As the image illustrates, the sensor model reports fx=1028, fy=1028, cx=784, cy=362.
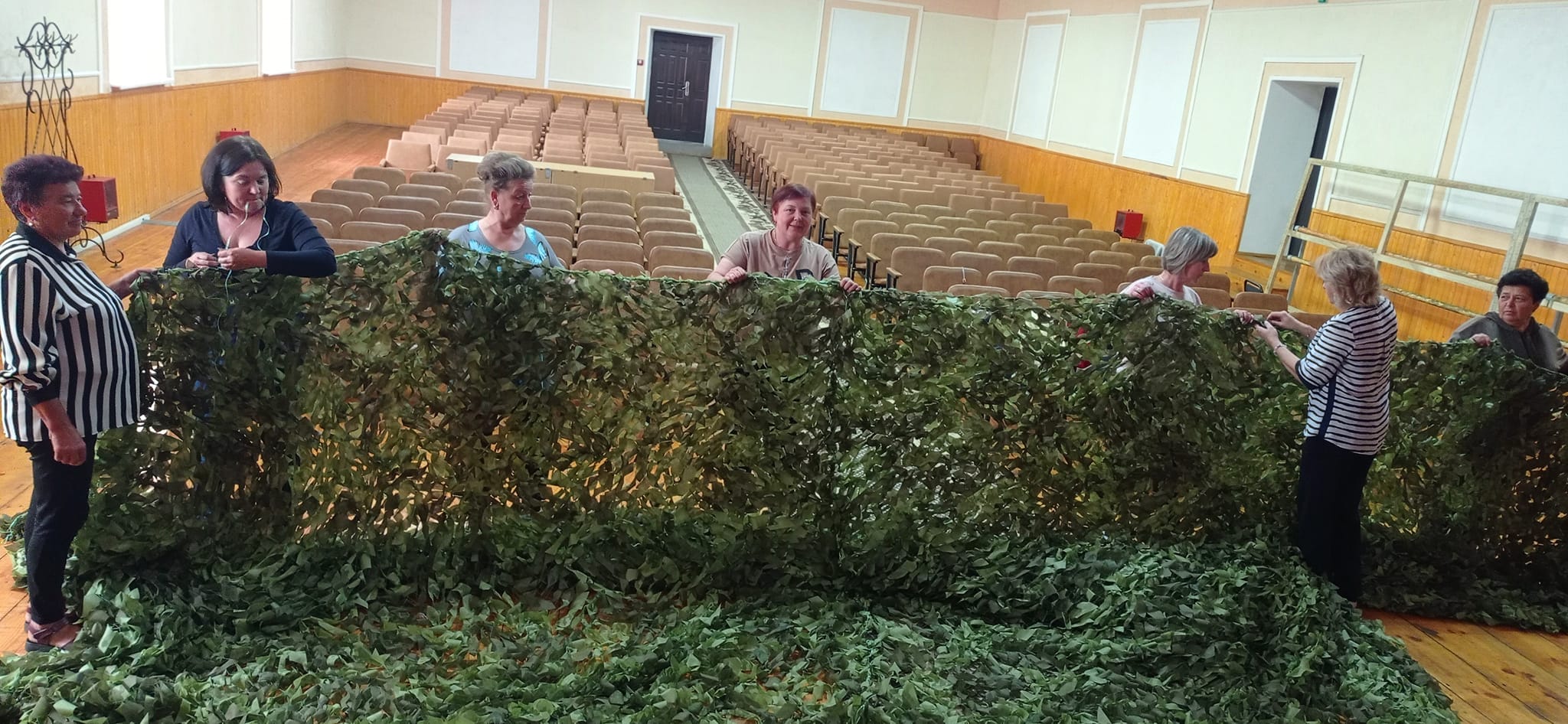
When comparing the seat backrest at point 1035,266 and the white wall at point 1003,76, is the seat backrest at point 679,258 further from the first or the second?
the white wall at point 1003,76

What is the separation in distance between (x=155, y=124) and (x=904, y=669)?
10.3 m

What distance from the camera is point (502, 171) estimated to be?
149 inches

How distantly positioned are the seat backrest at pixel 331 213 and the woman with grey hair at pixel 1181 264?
5.02 metres

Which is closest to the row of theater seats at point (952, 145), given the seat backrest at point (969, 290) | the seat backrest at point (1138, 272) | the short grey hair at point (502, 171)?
the seat backrest at point (1138, 272)

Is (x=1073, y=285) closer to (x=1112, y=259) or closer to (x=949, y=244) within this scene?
(x=949, y=244)

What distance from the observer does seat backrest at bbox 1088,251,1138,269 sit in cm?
845

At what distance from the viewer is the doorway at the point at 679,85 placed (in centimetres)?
2045

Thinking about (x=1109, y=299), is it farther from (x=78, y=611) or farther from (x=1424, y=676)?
(x=78, y=611)

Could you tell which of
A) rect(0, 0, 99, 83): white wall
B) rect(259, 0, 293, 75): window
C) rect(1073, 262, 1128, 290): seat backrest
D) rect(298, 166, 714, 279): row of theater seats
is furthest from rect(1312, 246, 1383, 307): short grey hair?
rect(259, 0, 293, 75): window

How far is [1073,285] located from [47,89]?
7.80 m

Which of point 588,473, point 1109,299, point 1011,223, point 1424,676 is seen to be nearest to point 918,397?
point 1109,299

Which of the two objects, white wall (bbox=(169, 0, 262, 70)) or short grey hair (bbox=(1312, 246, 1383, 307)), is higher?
white wall (bbox=(169, 0, 262, 70))

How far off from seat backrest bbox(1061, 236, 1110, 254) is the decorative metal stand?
7602 millimetres

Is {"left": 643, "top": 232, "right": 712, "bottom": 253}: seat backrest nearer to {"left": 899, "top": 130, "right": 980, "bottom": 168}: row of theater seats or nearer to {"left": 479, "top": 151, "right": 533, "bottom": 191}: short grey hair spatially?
{"left": 479, "top": 151, "right": 533, "bottom": 191}: short grey hair
